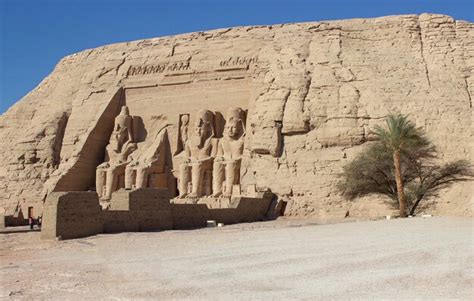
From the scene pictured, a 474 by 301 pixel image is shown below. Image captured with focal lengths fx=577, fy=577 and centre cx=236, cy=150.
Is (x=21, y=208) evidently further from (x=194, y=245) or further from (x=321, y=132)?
(x=194, y=245)

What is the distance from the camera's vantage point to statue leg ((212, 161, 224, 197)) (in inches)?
879

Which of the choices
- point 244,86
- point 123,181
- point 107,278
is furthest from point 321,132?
point 107,278

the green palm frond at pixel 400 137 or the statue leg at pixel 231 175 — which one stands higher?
the green palm frond at pixel 400 137

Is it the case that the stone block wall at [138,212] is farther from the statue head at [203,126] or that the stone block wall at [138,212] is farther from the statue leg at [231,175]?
the statue head at [203,126]

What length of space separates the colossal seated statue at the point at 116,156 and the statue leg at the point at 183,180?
2681mm

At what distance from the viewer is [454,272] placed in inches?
250

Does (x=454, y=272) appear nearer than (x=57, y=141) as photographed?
Yes

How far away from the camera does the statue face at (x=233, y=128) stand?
22906 millimetres

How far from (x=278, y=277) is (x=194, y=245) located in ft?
13.9

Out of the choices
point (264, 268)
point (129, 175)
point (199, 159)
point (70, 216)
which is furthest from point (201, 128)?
point (264, 268)

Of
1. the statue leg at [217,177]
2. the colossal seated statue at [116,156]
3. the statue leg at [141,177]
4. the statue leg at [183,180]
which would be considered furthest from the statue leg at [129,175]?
the statue leg at [217,177]

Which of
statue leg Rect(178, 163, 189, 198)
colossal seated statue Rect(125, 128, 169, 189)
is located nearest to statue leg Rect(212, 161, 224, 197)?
statue leg Rect(178, 163, 189, 198)

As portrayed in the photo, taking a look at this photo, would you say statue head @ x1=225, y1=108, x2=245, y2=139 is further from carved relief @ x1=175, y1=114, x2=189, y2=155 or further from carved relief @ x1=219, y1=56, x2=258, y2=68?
carved relief @ x1=175, y1=114, x2=189, y2=155

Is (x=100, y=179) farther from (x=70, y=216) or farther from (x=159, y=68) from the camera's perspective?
(x=70, y=216)
